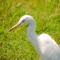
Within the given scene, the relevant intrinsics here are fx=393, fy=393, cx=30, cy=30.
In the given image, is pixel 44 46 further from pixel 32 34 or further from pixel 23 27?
pixel 23 27

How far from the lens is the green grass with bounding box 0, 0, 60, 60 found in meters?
6.93

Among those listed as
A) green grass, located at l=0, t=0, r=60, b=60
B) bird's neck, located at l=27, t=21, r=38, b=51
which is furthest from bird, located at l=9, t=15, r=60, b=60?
green grass, located at l=0, t=0, r=60, b=60

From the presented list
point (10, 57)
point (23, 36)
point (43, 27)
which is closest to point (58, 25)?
point (43, 27)

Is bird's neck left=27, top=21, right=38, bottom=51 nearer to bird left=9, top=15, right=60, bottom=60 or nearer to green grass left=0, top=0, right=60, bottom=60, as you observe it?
bird left=9, top=15, right=60, bottom=60

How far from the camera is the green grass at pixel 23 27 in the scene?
693 cm

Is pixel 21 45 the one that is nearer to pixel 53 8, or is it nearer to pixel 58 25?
pixel 58 25

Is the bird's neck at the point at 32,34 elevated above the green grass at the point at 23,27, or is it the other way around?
the green grass at the point at 23,27

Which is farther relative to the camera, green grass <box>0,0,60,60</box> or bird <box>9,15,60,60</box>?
green grass <box>0,0,60,60</box>

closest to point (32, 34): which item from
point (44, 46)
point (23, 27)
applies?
point (44, 46)

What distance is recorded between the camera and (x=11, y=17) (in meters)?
7.93

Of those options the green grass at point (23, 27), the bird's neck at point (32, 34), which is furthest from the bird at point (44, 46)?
the green grass at point (23, 27)

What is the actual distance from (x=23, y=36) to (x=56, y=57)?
136 cm

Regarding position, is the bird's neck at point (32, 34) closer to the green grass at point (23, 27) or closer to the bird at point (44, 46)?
the bird at point (44, 46)

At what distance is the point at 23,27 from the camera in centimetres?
674
